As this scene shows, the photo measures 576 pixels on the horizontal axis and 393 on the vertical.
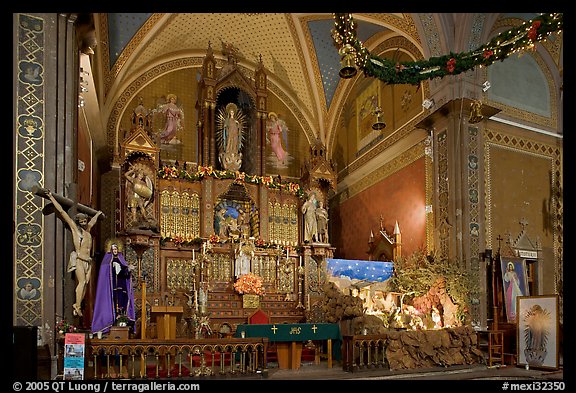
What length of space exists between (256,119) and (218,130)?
1.30 metres

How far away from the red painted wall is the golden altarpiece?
1.28 m

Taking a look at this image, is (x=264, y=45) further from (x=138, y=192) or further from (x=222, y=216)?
(x=138, y=192)

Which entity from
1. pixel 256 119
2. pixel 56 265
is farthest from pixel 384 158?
pixel 56 265

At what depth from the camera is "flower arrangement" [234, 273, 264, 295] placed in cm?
1486

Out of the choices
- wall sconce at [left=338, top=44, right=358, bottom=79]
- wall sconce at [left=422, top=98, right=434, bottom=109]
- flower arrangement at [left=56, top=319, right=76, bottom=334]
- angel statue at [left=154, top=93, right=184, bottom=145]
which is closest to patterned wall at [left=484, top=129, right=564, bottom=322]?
wall sconce at [left=422, top=98, right=434, bottom=109]

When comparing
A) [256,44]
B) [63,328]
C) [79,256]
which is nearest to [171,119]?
[256,44]

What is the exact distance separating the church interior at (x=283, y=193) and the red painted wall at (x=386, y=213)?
2.9 inches

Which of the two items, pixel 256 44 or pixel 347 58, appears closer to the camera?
pixel 347 58

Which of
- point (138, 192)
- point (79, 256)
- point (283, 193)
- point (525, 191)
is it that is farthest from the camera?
point (283, 193)

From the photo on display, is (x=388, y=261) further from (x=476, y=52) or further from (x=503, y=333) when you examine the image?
(x=476, y=52)

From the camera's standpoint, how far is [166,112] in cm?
1833

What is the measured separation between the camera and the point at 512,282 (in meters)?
13.4

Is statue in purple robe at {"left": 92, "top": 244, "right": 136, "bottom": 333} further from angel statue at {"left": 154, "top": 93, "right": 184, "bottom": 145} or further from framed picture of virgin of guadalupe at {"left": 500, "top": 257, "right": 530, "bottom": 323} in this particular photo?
angel statue at {"left": 154, "top": 93, "right": 184, "bottom": 145}

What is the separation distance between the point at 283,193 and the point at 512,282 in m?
6.81
